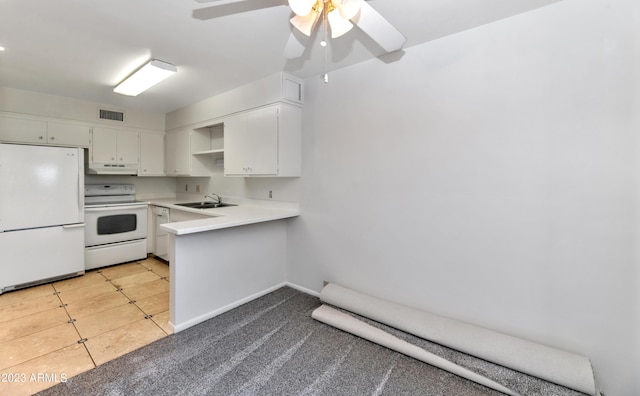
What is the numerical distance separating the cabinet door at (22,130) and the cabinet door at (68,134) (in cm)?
6

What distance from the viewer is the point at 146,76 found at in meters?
2.78

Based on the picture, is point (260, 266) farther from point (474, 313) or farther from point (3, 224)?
point (3, 224)

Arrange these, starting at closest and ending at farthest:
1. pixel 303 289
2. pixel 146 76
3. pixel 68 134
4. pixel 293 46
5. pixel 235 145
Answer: pixel 293 46, pixel 146 76, pixel 303 289, pixel 235 145, pixel 68 134

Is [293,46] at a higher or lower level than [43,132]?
higher

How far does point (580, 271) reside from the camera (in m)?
1.70

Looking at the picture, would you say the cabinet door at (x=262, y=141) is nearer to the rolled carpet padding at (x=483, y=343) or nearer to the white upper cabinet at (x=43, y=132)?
the rolled carpet padding at (x=483, y=343)

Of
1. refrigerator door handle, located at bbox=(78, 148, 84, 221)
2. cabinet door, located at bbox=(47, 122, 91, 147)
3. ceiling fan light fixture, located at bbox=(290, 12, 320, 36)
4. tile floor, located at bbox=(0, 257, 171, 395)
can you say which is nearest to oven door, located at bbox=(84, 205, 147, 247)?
refrigerator door handle, located at bbox=(78, 148, 84, 221)

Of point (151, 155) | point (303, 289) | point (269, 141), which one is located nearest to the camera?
point (269, 141)

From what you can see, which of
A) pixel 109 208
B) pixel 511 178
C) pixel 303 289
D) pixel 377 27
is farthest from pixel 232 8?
pixel 109 208

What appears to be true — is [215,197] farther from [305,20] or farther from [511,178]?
[511,178]

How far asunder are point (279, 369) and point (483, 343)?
4.63ft

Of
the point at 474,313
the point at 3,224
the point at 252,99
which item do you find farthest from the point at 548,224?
the point at 3,224

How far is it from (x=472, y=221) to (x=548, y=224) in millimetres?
437

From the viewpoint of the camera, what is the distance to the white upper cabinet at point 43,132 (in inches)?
131
